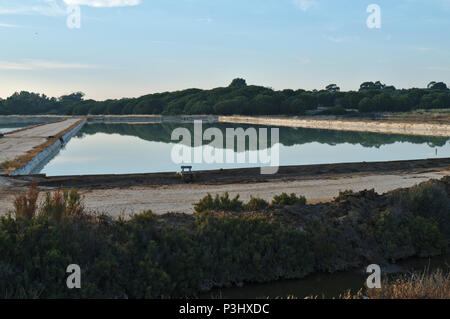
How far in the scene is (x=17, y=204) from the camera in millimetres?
7090

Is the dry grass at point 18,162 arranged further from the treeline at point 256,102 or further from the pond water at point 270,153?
the treeline at point 256,102

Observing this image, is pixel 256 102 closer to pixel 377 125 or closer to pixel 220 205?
pixel 377 125

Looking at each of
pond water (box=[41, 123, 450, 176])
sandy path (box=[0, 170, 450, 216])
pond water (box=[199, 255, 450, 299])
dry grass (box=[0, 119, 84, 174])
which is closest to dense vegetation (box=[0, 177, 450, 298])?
pond water (box=[199, 255, 450, 299])

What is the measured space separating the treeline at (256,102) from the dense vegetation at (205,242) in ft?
222

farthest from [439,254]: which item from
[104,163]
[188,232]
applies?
[104,163]

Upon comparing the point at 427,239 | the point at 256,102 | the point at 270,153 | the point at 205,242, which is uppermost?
the point at 256,102

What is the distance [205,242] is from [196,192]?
206 inches

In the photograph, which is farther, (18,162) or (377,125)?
(377,125)

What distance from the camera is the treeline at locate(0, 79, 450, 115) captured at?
252ft

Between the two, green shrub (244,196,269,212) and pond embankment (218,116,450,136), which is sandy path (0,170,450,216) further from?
pond embankment (218,116,450,136)

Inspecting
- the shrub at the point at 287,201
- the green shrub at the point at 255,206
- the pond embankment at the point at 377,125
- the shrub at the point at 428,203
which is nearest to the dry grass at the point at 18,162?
the green shrub at the point at 255,206

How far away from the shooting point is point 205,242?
705 cm

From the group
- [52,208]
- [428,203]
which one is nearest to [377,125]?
[428,203]

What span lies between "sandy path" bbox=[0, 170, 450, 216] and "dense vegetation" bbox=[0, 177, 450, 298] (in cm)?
174
